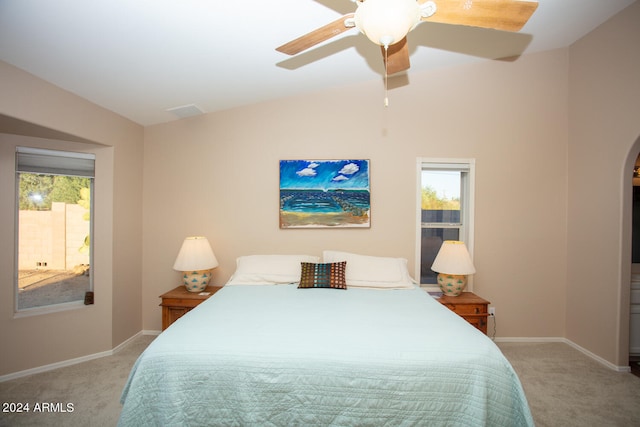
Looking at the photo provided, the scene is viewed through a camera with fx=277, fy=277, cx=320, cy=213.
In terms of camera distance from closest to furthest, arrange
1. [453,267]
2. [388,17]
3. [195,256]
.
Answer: [388,17] → [453,267] → [195,256]

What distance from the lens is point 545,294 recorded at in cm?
304

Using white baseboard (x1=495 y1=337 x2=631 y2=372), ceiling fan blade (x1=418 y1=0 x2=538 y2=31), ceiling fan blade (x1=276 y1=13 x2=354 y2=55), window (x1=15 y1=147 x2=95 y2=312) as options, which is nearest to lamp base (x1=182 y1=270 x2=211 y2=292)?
window (x1=15 y1=147 x2=95 y2=312)

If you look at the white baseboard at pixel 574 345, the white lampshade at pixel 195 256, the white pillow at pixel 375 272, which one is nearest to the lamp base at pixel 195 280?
the white lampshade at pixel 195 256

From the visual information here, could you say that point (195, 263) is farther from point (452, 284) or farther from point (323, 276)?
point (452, 284)

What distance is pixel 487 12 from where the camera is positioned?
50.8 inches

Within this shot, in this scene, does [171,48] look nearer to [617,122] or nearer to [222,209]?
[222,209]

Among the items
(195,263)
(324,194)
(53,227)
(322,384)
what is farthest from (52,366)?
(324,194)

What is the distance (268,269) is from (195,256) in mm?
763

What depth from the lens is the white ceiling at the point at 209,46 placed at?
163 centimetres

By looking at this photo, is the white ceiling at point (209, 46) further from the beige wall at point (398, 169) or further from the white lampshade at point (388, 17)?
the white lampshade at point (388, 17)

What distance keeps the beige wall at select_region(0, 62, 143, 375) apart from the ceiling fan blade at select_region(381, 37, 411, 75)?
2560 millimetres

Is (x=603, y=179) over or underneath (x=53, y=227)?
over

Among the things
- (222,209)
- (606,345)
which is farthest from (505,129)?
(222,209)

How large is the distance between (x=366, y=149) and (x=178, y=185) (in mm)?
2168
